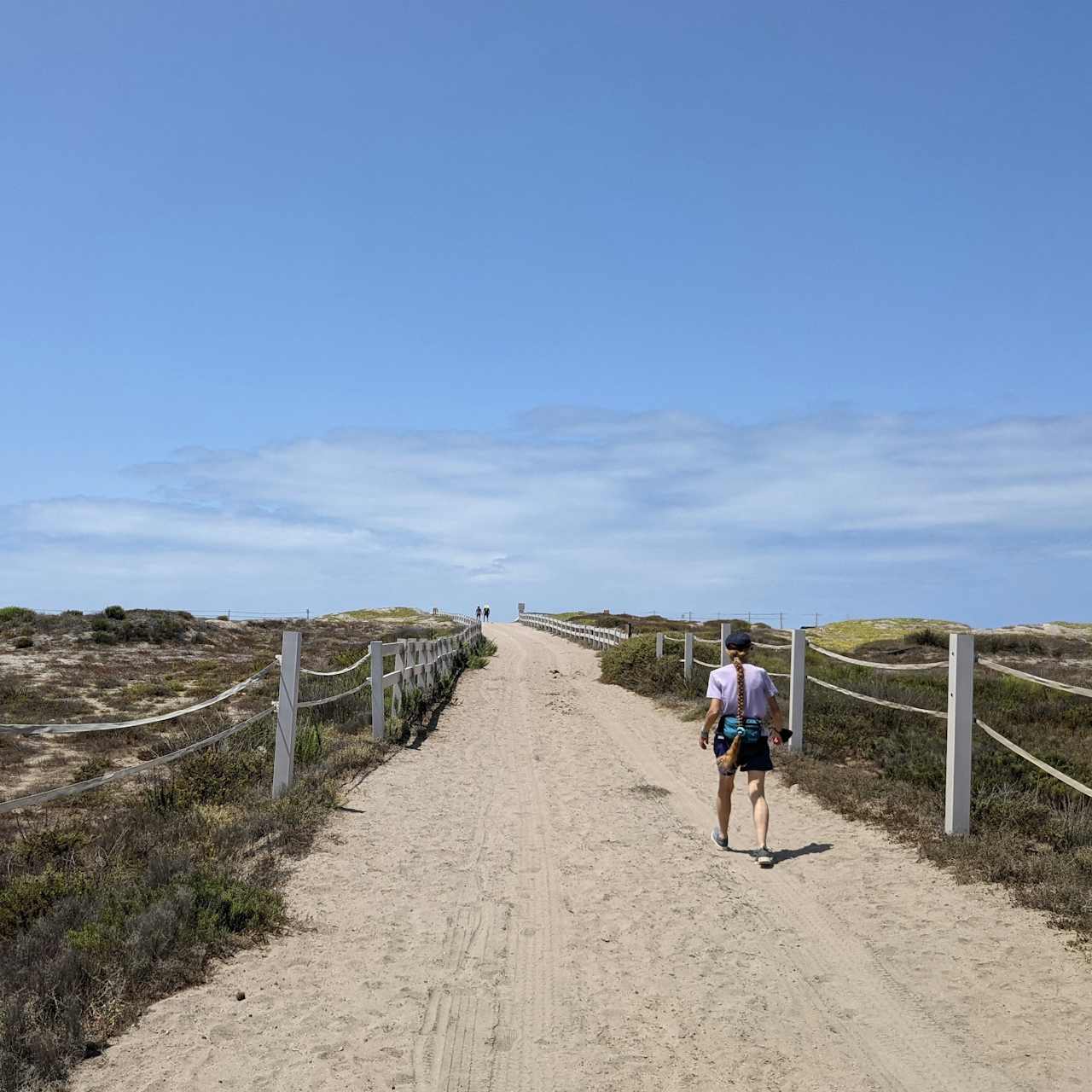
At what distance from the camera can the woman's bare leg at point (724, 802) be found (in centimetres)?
780

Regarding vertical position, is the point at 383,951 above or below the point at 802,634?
below

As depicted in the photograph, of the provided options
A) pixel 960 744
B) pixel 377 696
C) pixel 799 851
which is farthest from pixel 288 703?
pixel 960 744

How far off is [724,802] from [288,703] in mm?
4623

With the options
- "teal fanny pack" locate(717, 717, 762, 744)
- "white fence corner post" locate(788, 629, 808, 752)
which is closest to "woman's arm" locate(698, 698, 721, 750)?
"teal fanny pack" locate(717, 717, 762, 744)

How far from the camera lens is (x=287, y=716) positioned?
941 cm

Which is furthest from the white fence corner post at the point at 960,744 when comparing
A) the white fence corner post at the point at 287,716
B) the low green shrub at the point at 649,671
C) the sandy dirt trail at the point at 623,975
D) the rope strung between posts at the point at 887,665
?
the low green shrub at the point at 649,671

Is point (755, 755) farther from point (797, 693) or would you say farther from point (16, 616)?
point (16, 616)

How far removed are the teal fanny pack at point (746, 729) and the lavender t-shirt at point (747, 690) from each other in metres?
0.04

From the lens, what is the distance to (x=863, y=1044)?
4.47m

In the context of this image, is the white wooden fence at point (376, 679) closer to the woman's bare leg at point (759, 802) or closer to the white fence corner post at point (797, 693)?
the woman's bare leg at point (759, 802)

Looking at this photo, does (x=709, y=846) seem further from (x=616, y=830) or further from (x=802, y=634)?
Result: (x=802, y=634)

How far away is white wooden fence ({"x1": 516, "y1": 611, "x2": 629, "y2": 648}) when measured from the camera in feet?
110

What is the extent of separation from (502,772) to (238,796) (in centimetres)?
347

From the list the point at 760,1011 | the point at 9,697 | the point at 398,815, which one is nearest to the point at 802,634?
the point at 398,815
